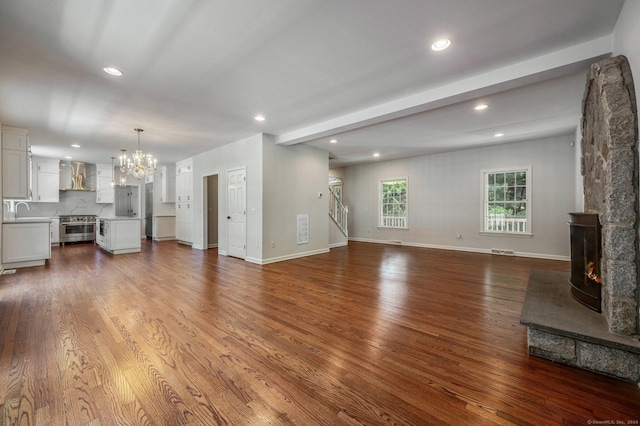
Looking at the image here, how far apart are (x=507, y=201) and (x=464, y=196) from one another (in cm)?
99

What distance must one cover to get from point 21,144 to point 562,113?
10027 millimetres

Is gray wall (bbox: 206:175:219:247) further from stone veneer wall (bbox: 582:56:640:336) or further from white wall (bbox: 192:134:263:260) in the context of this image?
stone veneer wall (bbox: 582:56:640:336)

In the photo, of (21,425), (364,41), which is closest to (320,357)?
(21,425)

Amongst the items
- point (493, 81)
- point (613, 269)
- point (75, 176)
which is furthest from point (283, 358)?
point (75, 176)

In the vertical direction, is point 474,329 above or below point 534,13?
below

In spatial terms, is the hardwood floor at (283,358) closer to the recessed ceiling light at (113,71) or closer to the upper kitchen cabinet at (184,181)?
the recessed ceiling light at (113,71)

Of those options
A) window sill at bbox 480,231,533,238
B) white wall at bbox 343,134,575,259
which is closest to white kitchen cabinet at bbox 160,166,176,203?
white wall at bbox 343,134,575,259

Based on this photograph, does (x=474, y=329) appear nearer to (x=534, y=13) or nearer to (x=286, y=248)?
(x=534, y=13)

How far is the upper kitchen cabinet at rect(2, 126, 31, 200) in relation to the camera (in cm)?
498

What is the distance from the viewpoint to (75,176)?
29.6 feet

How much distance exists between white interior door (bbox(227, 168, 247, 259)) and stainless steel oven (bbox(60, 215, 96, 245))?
602cm

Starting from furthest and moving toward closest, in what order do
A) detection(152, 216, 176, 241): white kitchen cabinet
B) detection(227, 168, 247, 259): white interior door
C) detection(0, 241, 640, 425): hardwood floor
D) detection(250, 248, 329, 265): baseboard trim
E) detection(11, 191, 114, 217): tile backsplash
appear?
1. detection(152, 216, 176, 241): white kitchen cabinet
2. detection(11, 191, 114, 217): tile backsplash
3. detection(227, 168, 247, 259): white interior door
4. detection(250, 248, 329, 265): baseboard trim
5. detection(0, 241, 640, 425): hardwood floor

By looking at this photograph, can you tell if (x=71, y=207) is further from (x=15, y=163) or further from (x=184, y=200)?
(x=15, y=163)

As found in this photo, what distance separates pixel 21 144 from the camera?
5172mm
